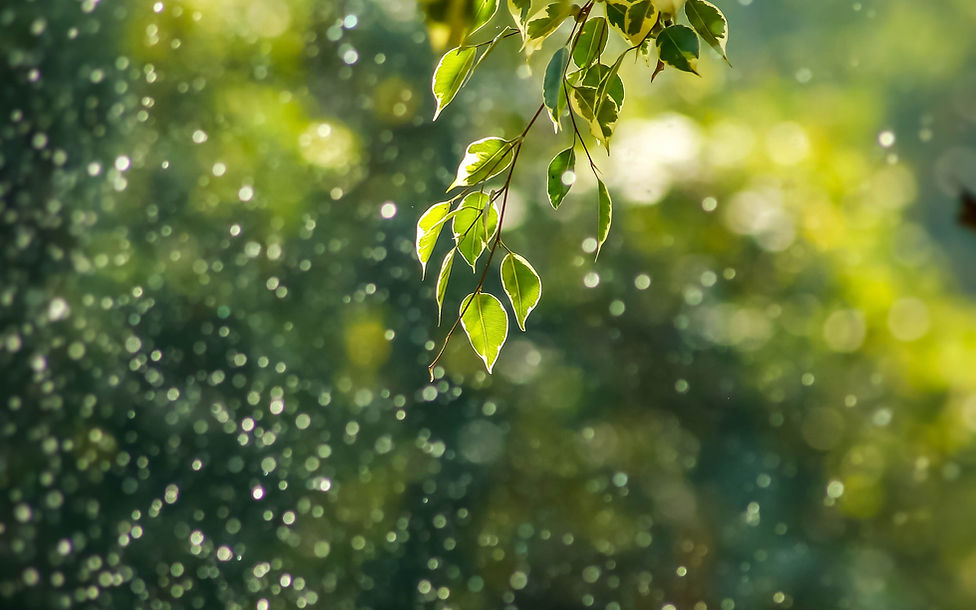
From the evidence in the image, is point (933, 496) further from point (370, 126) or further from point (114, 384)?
point (114, 384)

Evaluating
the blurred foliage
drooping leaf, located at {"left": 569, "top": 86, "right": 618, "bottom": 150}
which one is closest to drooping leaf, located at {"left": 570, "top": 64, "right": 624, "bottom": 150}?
drooping leaf, located at {"left": 569, "top": 86, "right": 618, "bottom": 150}

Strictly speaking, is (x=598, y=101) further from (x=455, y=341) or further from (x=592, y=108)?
(x=455, y=341)

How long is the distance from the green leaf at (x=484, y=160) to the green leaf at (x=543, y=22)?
4 cm

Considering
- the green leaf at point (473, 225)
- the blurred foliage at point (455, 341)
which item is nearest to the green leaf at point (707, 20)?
the green leaf at point (473, 225)

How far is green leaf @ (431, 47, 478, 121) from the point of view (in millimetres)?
356

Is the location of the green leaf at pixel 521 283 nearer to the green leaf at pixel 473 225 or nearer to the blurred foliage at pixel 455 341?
the green leaf at pixel 473 225

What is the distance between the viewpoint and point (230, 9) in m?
1.48

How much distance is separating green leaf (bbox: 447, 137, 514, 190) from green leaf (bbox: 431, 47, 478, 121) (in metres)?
0.03

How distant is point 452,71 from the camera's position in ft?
1.18

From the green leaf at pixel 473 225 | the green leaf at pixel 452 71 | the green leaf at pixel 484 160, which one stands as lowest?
the green leaf at pixel 473 225

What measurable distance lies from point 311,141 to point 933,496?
3.98 feet

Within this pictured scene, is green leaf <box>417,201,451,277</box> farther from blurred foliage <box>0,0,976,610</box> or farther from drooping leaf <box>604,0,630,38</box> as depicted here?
blurred foliage <box>0,0,976,610</box>

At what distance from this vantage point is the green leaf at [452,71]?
356mm

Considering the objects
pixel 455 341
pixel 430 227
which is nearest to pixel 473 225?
pixel 430 227
